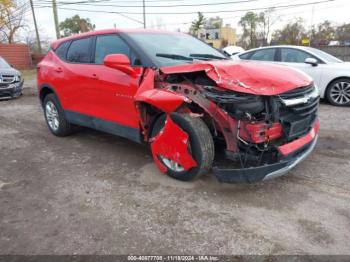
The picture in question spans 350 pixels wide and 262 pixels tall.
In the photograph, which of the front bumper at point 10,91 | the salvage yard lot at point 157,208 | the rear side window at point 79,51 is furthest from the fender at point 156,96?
the front bumper at point 10,91

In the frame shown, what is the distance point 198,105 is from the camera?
10.9 feet

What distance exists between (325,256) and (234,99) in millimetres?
1505

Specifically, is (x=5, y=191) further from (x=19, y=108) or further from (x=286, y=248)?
(x=19, y=108)

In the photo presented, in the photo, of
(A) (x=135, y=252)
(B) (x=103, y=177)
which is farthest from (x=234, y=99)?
(B) (x=103, y=177)

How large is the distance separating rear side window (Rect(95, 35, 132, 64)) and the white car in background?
373 cm

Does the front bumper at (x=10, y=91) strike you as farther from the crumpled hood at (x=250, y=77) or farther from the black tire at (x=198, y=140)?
the black tire at (x=198, y=140)

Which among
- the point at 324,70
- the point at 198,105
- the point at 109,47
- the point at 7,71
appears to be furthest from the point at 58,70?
the point at 7,71

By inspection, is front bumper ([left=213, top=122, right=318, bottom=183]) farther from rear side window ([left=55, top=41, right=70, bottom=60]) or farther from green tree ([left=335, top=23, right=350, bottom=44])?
green tree ([left=335, top=23, right=350, bottom=44])

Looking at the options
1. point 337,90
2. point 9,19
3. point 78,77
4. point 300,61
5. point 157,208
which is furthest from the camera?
point 9,19

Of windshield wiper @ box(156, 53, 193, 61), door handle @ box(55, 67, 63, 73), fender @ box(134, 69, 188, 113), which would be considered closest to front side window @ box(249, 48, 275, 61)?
windshield wiper @ box(156, 53, 193, 61)

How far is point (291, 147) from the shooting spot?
124 inches

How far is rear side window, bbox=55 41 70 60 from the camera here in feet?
17.4

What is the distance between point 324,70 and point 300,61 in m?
0.68

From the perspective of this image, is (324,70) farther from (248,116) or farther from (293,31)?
(293,31)
